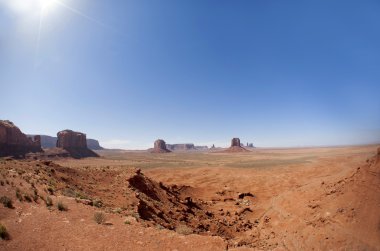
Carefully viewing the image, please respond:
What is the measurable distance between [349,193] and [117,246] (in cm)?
1330

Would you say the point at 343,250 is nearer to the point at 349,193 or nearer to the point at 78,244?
the point at 349,193

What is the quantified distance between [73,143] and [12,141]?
28783 mm

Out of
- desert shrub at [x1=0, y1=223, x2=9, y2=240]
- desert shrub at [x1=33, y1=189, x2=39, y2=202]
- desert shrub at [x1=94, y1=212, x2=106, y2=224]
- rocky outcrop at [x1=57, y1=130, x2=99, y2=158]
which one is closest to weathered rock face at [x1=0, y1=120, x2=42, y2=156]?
rocky outcrop at [x1=57, y1=130, x2=99, y2=158]

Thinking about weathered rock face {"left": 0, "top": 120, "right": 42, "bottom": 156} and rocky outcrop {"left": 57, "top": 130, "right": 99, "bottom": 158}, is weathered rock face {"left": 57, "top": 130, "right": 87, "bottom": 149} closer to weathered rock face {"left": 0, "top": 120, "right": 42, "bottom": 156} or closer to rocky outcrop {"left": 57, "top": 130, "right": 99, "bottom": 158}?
rocky outcrop {"left": 57, "top": 130, "right": 99, "bottom": 158}

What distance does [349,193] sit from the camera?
14938mm

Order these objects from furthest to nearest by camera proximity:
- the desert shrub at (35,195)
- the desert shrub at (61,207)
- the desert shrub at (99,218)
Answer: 1. the desert shrub at (35,195)
2. the desert shrub at (61,207)
3. the desert shrub at (99,218)

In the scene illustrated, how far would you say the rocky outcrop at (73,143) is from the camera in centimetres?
10528

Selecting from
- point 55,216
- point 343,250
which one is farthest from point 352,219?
point 55,216

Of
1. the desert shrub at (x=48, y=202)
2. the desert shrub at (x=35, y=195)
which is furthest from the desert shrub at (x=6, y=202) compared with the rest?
the desert shrub at (x=48, y=202)

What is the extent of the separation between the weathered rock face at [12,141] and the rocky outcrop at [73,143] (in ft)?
52.8

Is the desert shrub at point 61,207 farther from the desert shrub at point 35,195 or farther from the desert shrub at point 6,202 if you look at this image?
the desert shrub at point 6,202

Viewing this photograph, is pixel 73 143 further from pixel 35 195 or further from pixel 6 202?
pixel 6 202

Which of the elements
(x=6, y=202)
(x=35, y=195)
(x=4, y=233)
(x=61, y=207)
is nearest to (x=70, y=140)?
(x=35, y=195)

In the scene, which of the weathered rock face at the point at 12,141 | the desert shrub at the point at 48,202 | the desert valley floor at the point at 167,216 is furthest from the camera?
the weathered rock face at the point at 12,141
